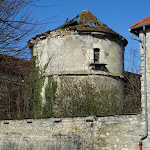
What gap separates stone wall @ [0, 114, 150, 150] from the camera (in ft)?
37.6

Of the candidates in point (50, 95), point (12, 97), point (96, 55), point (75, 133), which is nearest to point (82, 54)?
point (96, 55)

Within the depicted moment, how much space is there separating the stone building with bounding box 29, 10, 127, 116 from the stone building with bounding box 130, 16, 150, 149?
8.41 meters

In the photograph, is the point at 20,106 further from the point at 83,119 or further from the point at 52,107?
the point at 83,119

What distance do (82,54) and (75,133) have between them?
848cm

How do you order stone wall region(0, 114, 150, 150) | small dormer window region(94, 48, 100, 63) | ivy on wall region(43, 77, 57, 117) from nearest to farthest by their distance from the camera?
stone wall region(0, 114, 150, 150)
ivy on wall region(43, 77, 57, 117)
small dormer window region(94, 48, 100, 63)

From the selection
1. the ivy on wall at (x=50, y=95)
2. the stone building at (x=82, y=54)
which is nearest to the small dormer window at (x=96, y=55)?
the stone building at (x=82, y=54)

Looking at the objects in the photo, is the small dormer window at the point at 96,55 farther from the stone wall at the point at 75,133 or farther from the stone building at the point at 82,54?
the stone wall at the point at 75,133

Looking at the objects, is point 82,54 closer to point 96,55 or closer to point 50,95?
point 96,55

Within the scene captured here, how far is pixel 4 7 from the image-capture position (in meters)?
7.79

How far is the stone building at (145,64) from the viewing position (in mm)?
11023

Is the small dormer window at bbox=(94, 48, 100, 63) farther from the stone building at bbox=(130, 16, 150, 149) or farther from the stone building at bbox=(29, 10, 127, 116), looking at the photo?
the stone building at bbox=(130, 16, 150, 149)

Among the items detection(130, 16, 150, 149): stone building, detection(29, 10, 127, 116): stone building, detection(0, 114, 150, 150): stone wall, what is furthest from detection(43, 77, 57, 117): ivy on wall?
detection(130, 16, 150, 149): stone building

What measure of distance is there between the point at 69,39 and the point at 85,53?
4.98 ft

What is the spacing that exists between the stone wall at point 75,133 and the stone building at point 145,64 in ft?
0.70
